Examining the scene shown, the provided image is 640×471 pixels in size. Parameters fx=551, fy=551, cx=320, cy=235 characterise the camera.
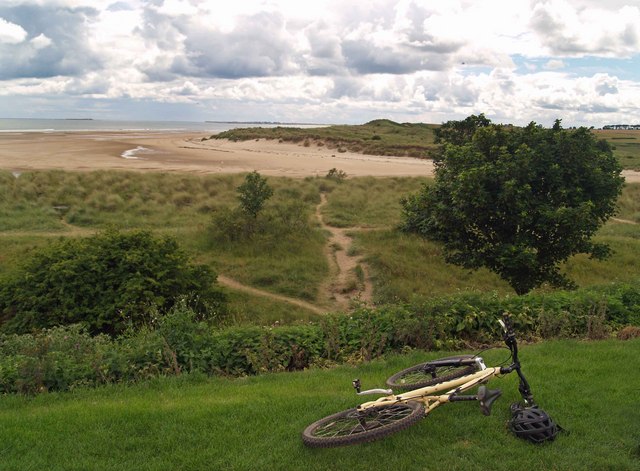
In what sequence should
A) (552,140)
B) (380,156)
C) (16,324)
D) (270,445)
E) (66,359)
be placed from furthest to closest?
(380,156) < (552,140) < (16,324) < (66,359) < (270,445)

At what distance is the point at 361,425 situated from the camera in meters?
4.88

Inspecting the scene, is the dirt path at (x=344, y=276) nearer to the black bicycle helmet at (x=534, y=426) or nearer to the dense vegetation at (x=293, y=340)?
the dense vegetation at (x=293, y=340)

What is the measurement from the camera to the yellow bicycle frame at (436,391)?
196 inches

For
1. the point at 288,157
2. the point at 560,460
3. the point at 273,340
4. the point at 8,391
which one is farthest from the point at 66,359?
the point at 288,157

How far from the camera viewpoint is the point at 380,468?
4609 millimetres

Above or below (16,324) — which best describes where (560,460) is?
above

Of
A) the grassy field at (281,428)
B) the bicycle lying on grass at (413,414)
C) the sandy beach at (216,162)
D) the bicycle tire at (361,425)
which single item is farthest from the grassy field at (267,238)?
the sandy beach at (216,162)

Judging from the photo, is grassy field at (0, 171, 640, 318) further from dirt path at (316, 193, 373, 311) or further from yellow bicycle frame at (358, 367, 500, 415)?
yellow bicycle frame at (358, 367, 500, 415)

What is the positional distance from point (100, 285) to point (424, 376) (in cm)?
892

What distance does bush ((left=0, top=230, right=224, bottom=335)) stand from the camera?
11898mm

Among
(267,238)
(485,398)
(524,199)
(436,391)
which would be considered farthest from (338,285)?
(485,398)

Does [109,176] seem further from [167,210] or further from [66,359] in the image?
[66,359]

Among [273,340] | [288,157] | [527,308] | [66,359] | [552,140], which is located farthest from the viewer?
[288,157]

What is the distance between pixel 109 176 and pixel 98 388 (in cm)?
2983
